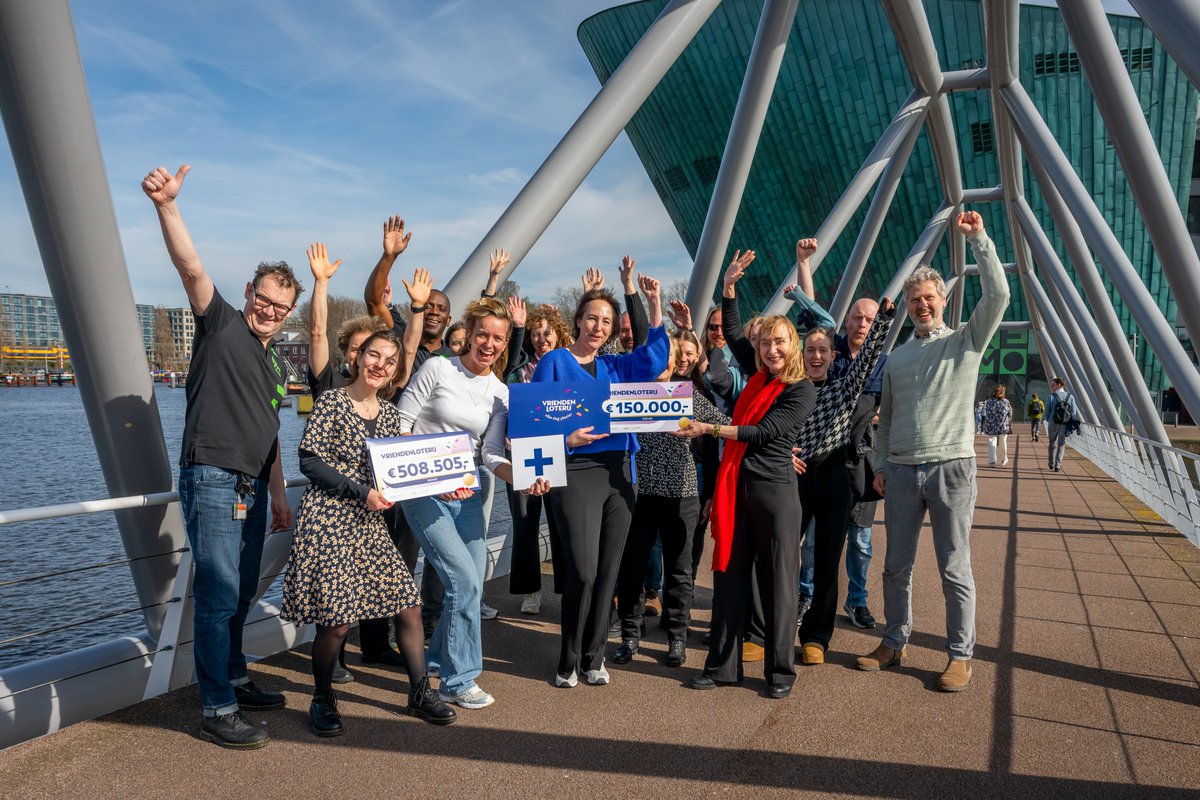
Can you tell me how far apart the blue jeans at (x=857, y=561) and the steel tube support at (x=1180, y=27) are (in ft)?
11.1

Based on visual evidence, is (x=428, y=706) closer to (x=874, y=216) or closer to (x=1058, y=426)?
(x=874, y=216)

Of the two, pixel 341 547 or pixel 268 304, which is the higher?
pixel 268 304

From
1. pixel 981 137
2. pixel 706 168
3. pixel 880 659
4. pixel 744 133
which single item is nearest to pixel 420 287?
pixel 880 659

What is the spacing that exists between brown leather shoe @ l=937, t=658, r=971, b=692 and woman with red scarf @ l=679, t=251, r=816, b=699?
2.67 ft

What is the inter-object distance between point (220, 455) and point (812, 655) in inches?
136

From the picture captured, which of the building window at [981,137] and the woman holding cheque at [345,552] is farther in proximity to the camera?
the building window at [981,137]

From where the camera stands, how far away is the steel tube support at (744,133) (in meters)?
9.93

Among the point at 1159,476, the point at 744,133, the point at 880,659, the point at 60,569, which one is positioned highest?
the point at 744,133

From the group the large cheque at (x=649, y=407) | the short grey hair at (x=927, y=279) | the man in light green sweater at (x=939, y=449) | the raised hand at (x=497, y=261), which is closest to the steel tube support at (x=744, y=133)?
the raised hand at (x=497, y=261)

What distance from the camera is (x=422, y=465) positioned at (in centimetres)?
410

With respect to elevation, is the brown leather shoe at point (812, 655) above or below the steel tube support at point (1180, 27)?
below

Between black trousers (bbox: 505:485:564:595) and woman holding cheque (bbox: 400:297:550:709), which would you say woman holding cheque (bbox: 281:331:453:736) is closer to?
woman holding cheque (bbox: 400:297:550:709)

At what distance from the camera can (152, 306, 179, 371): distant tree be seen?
457 feet

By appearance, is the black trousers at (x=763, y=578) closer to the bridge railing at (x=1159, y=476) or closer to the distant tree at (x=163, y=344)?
the bridge railing at (x=1159, y=476)
